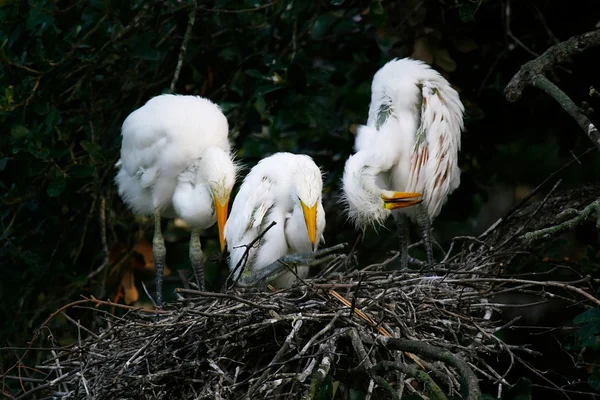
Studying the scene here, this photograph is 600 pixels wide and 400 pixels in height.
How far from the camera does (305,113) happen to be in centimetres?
432

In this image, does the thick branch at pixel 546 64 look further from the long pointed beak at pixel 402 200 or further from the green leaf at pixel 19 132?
the green leaf at pixel 19 132

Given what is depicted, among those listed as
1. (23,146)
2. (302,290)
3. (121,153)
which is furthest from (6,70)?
(302,290)

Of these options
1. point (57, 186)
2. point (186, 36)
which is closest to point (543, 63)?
point (186, 36)

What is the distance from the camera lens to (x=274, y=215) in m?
3.92

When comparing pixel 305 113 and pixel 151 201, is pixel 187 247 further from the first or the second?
pixel 305 113

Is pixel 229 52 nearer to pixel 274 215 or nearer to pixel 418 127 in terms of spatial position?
pixel 418 127

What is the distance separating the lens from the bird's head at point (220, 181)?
4250mm

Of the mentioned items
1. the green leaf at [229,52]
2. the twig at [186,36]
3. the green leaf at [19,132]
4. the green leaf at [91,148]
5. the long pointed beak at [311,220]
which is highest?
the twig at [186,36]

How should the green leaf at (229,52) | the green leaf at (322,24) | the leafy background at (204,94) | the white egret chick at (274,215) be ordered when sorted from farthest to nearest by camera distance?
the green leaf at (322,24) → the green leaf at (229,52) → the leafy background at (204,94) → the white egret chick at (274,215)

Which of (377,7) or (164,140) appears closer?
(377,7)

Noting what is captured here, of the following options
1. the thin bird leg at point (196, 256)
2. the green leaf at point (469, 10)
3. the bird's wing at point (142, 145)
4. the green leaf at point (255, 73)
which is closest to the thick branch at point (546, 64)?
the green leaf at point (469, 10)

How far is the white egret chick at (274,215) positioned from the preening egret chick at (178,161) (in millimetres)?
361

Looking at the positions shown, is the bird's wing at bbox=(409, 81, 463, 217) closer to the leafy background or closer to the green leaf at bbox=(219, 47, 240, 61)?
the leafy background

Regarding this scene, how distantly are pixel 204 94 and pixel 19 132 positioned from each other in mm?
1291
